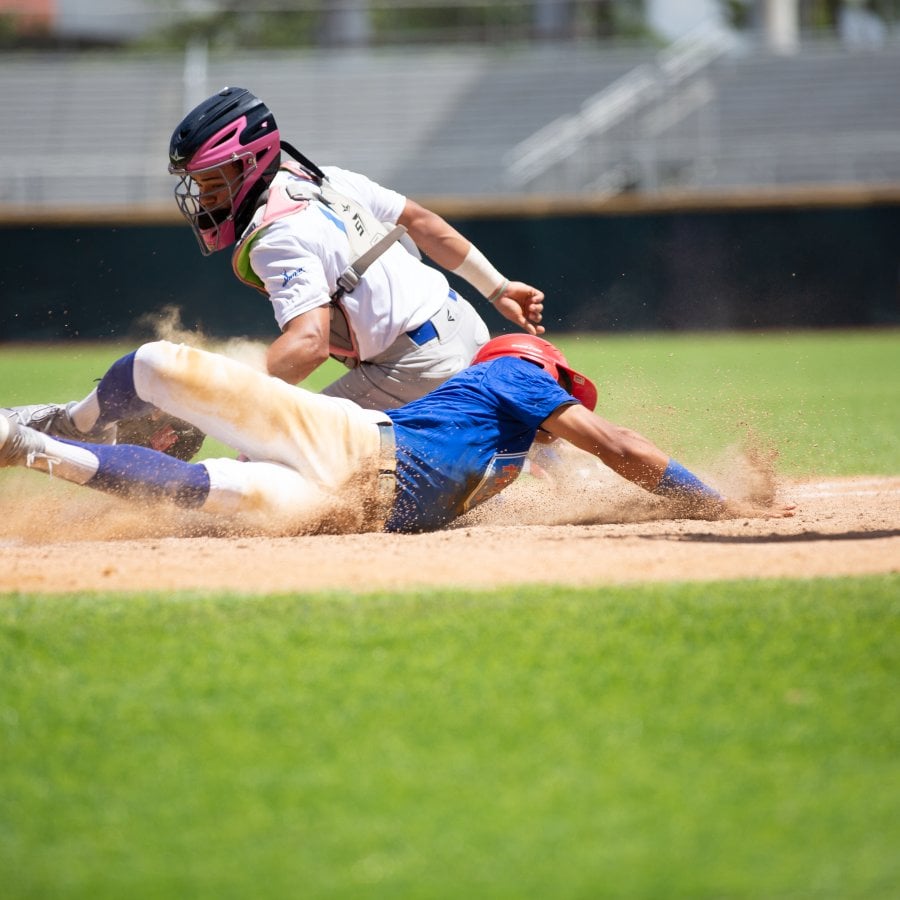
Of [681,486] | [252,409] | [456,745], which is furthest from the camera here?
[681,486]

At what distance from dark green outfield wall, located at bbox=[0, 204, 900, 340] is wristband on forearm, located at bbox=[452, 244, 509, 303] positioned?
535 inches

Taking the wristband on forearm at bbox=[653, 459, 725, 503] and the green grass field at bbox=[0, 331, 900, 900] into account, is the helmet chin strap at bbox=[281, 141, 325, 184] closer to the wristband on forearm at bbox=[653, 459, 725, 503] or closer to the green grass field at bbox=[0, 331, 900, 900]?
the wristband on forearm at bbox=[653, 459, 725, 503]

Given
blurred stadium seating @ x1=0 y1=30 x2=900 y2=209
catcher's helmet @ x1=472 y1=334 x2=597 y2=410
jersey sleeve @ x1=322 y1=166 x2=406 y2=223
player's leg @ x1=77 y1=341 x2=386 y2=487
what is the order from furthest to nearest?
blurred stadium seating @ x1=0 y1=30 x2=900 y2=209
jersey sleeve @ x1=322 y1=166 x2=406 y2=223
catcher's helmet @ x1=472 y1=334 x2=597 y2=410
player's leg @ x1=77 y1=341 x2=386 y2=487

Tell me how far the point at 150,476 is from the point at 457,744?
232 centimetres

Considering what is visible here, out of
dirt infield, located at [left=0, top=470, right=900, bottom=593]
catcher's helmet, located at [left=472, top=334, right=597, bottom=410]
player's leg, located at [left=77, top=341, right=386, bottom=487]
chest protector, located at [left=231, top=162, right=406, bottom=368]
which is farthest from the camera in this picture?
chest protector, located at [left=231, top=162, right=406, bottom=368]

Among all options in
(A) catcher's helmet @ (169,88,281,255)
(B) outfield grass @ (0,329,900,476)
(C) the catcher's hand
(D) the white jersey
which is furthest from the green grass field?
(B) outfield grass @ (0,329,900,476)

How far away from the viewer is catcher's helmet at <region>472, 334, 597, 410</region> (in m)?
5.56

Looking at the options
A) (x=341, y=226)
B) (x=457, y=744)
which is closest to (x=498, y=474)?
(x=341, y=226)

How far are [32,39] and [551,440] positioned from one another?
4795 cm

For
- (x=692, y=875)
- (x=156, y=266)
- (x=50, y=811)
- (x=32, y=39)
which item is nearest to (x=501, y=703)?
(x=692, y=875)

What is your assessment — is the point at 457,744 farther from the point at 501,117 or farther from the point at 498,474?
the point at 501,117

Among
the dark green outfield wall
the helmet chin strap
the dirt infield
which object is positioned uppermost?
the helmet chin strap

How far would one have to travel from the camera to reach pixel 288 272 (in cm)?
562

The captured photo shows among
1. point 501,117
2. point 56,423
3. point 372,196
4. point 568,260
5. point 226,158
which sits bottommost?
point 568,260
